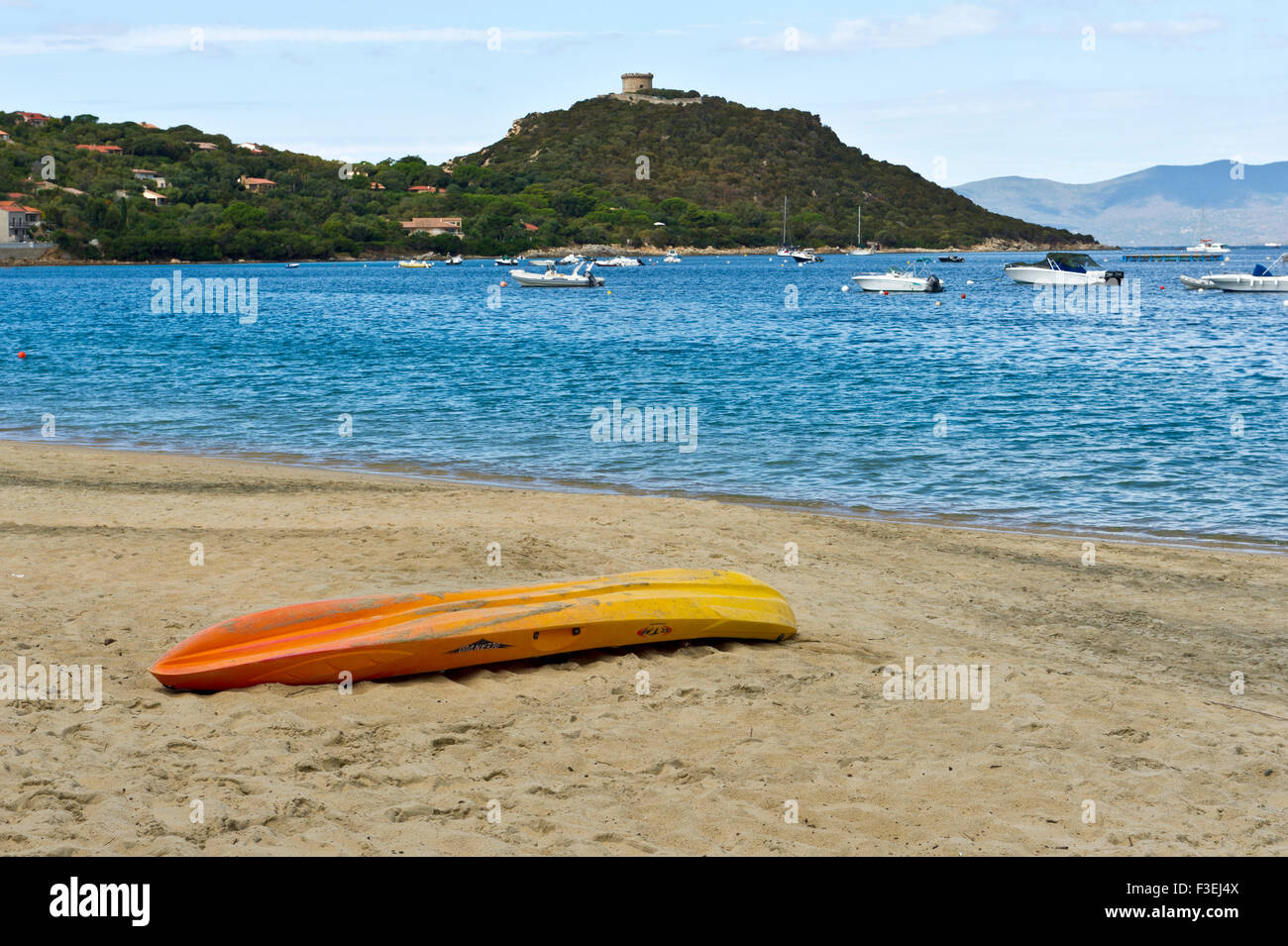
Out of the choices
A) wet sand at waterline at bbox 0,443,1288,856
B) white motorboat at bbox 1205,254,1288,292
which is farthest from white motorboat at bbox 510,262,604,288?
wet sand at waterline at bbox 0,443,1288,856

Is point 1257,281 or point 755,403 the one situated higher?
point 1257,281

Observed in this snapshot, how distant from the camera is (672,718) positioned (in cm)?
663

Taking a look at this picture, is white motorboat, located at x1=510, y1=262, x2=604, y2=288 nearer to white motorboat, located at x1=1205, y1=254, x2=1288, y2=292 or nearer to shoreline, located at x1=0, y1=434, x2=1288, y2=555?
white motorboat, located at x1=1205, y1=254, x2=1288, y2=292

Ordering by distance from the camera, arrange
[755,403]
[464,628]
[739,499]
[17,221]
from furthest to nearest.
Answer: [17,221] → [755,403] → [739,499] → [464,628]

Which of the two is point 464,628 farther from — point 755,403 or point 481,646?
point 755,403

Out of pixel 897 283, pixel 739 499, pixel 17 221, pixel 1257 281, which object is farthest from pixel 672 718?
pixel 17 221

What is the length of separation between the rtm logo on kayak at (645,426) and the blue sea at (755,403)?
0.13m

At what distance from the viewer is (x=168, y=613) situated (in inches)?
330

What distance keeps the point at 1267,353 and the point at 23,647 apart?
138ft

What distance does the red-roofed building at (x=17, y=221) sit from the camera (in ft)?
528

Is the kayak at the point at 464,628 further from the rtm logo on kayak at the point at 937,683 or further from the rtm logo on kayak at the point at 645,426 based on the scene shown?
the rtm logo on kayak at the point at 645,426

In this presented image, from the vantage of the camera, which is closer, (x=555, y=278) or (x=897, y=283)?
(x=897, y=283)

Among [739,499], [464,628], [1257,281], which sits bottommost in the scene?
[739,499]

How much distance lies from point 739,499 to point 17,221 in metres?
180
